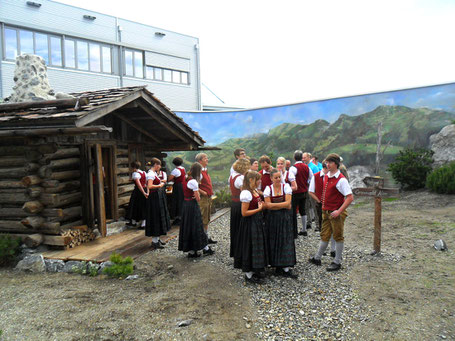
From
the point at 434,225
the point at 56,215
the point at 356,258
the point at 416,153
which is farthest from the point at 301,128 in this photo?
the point at 56,215

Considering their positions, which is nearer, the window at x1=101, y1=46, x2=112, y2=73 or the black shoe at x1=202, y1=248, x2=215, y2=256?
the black shoe at x1=202, y1=248, x2=215, y2=256

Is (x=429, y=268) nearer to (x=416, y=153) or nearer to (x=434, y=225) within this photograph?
(x=434, y=225)

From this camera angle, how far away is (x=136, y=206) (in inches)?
346

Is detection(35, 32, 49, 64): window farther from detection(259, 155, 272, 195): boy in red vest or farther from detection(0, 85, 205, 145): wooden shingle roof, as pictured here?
detection(259, 155, 272, 195): boy in red vest

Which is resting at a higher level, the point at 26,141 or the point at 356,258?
the point at 26,141

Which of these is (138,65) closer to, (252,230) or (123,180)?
(123,180)

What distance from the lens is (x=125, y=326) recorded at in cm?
397

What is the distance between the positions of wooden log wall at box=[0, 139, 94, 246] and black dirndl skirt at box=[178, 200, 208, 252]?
2.48 metres

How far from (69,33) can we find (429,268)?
67.1ft

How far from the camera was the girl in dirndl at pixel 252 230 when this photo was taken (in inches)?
195

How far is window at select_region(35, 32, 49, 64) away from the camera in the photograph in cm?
1742

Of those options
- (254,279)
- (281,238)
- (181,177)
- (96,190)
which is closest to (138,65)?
(181,177)

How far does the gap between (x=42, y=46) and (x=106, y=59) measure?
384cm

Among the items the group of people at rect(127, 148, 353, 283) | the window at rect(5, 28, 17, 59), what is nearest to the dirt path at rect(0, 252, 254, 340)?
the group of people at rect(127, 148, 353, 283)
